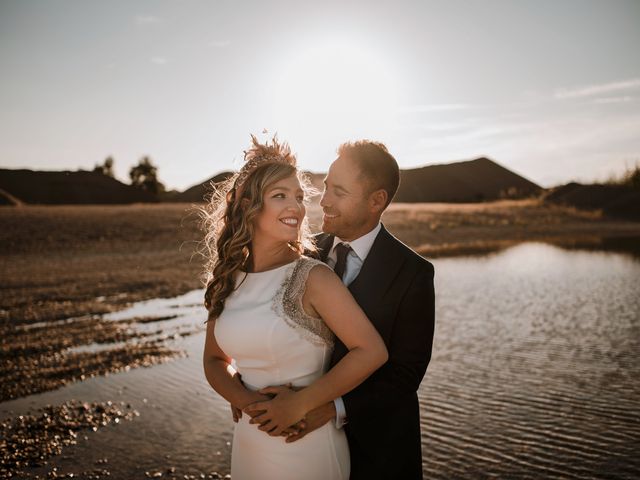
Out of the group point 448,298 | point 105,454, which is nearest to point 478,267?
point 448,298

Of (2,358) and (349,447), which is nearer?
(349,447)

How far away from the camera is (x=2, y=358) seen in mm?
10078

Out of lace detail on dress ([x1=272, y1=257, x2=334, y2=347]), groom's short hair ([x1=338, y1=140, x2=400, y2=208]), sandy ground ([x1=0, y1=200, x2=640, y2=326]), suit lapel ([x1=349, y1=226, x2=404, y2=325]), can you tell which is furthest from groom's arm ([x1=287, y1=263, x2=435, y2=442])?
sandy ground ([x1=0, y1=200, x2=640, y2=326])

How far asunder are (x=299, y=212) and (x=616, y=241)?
33.6 metres

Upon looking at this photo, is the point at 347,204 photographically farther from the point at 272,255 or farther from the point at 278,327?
the point at 278,327

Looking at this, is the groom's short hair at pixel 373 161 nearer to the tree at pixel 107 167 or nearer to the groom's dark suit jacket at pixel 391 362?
the groom's dark suit jacket at pixel 391 362

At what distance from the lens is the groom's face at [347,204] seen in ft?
11.9

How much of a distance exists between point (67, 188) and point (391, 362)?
68.3 meters

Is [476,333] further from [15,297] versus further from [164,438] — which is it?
[15,297]

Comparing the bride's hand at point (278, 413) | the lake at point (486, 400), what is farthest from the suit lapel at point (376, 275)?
the lake at point (486, 400)

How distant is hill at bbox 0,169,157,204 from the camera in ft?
200

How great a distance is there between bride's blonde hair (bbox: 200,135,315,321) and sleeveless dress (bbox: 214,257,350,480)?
0.63ft

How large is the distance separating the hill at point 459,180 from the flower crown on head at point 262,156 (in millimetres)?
89381

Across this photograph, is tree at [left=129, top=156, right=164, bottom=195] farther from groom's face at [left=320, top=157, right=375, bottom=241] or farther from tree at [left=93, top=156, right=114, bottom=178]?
groom's face at [left=320, top=157, right=375, bottom=241]
